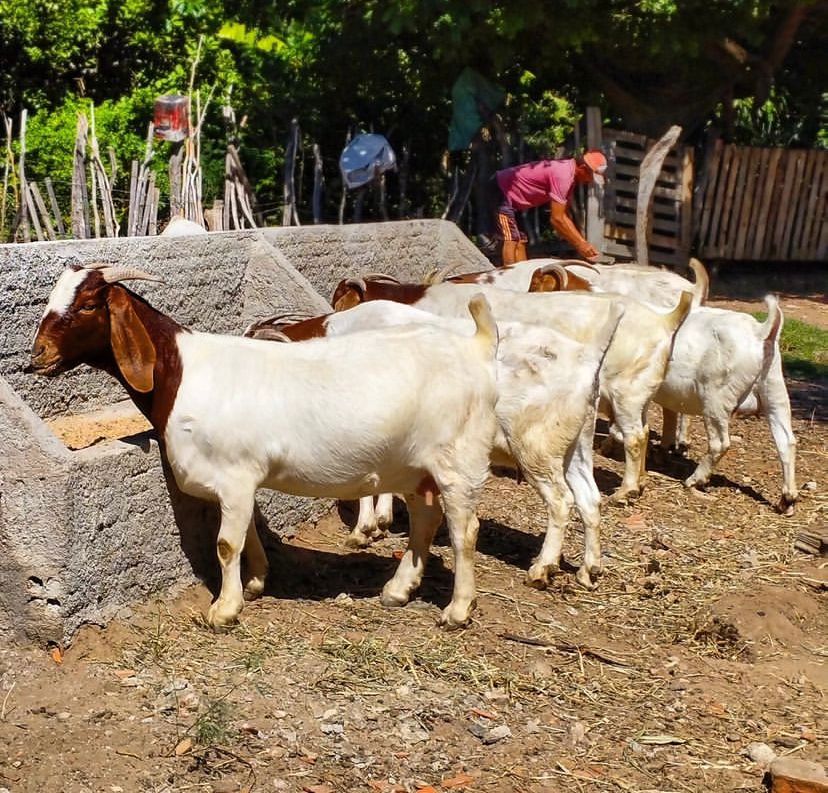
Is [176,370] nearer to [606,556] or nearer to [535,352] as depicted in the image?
[535,352]

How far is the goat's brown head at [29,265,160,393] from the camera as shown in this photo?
18.8 feet

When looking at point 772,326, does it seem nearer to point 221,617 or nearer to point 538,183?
point 221,617

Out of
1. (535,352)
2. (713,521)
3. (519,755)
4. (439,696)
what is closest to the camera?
(519,755)

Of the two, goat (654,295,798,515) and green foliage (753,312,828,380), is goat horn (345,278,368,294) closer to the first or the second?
goat (654,295,798,515)

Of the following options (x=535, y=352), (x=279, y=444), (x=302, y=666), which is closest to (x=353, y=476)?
(x=279, y=444)

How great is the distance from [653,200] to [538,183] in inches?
172

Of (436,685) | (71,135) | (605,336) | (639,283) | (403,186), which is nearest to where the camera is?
(436,685)

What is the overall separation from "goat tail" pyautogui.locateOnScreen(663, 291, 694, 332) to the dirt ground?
161 cm

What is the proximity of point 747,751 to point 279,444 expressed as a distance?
2325 mm

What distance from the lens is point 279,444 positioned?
5773mm

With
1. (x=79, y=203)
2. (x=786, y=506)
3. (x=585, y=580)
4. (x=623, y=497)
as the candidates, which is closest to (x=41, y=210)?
(x=79, y=203)

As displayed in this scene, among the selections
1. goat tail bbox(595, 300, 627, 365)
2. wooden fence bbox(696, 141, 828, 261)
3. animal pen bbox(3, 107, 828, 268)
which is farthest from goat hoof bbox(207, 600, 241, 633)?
wooden fence bbox(696, 141, 828, 261)

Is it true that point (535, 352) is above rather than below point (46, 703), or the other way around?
above

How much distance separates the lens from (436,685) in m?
5.44
